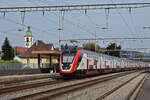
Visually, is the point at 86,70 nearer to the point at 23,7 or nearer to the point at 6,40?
the point at 23,7

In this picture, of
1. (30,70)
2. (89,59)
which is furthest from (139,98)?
(30,70)

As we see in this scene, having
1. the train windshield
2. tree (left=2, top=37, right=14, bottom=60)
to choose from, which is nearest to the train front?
the train windshield

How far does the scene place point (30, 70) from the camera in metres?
40.5

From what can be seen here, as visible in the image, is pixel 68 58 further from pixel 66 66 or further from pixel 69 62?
pixel 66 66

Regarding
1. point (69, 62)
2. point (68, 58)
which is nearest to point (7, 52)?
point (68, 58)

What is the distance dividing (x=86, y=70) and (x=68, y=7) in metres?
7.21

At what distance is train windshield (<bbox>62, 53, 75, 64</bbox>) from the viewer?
86.7 ft

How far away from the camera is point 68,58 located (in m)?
26.7

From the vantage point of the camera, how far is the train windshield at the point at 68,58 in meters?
26.4

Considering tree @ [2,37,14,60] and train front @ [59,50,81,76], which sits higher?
tree @ [2,37,14,60]

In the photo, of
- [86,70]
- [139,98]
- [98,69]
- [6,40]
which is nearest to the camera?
[139,98]

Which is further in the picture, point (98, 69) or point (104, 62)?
point (104, 62)

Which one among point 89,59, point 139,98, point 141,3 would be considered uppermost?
point 141,3

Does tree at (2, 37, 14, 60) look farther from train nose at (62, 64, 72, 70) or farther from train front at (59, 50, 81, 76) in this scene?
train nose at (62, 64, 72, 70)
